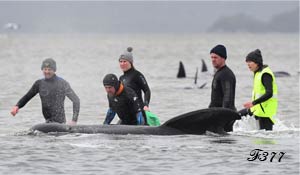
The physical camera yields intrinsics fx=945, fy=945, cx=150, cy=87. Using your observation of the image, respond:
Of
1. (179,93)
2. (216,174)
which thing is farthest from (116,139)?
(179,93)

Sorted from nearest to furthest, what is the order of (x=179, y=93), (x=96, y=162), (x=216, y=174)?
1. (x=216, y=174)
2. (x=96, y=162)
3. (x=179, y=93)

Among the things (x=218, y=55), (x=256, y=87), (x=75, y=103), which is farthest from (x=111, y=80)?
(x=256, y=87)

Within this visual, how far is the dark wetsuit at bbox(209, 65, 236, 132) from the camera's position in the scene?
17.7 metres

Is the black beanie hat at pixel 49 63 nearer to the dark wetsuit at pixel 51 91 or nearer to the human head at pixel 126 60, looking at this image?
the dark wetsuit at pixel 51 91

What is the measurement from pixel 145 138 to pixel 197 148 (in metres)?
1.32

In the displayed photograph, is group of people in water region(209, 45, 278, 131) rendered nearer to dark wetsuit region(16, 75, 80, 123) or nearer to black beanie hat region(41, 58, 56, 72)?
dark wetsuit region(16, 75, 80, 123)

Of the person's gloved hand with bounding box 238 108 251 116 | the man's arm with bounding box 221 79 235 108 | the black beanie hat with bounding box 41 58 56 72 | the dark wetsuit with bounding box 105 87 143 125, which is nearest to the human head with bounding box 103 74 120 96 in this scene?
the dark wetsuit with bounding box 105 87 143 125

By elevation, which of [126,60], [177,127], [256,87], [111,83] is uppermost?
[126,60]

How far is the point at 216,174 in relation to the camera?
1486 cm

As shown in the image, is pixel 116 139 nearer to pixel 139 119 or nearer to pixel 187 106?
pixel 139 119

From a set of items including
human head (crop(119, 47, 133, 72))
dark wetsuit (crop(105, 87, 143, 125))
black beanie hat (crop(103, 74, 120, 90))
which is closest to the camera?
black beanie hat (crop(103, 74, 120, 90))

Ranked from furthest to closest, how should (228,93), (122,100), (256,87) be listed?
(122,100) < (256,87) < (228,93)

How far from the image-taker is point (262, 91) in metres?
18.0

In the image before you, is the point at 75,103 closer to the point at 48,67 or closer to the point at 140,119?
the point at 48,67
